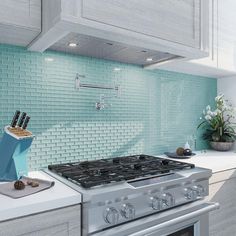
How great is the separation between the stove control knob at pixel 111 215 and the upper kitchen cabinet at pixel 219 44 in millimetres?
1213

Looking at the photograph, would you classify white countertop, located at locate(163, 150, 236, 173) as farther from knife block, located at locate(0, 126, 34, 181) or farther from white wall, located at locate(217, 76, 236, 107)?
knife block, located at locate(0, 126, 34, 181)

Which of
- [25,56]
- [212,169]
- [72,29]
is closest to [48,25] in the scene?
[72,29]

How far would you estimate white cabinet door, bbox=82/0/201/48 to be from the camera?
1158mm

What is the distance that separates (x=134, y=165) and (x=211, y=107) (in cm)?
144

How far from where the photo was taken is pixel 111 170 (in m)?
1.36

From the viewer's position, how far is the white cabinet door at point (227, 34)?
2006 mm

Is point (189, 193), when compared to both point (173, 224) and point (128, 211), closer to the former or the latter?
point (173, 224)

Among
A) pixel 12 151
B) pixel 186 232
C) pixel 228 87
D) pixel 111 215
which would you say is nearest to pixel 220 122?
pixel 228 87

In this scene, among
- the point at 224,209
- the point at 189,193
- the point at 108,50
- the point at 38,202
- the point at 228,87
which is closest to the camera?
the point at 38,202

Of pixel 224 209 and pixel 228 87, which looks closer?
pixel 224 209

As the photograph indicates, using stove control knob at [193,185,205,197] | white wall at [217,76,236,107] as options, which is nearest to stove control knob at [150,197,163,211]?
stove control knob at [193,185,205,197]

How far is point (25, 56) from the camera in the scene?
57.4 inches

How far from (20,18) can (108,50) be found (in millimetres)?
576

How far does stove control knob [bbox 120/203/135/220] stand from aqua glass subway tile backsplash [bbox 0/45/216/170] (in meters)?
0.65
